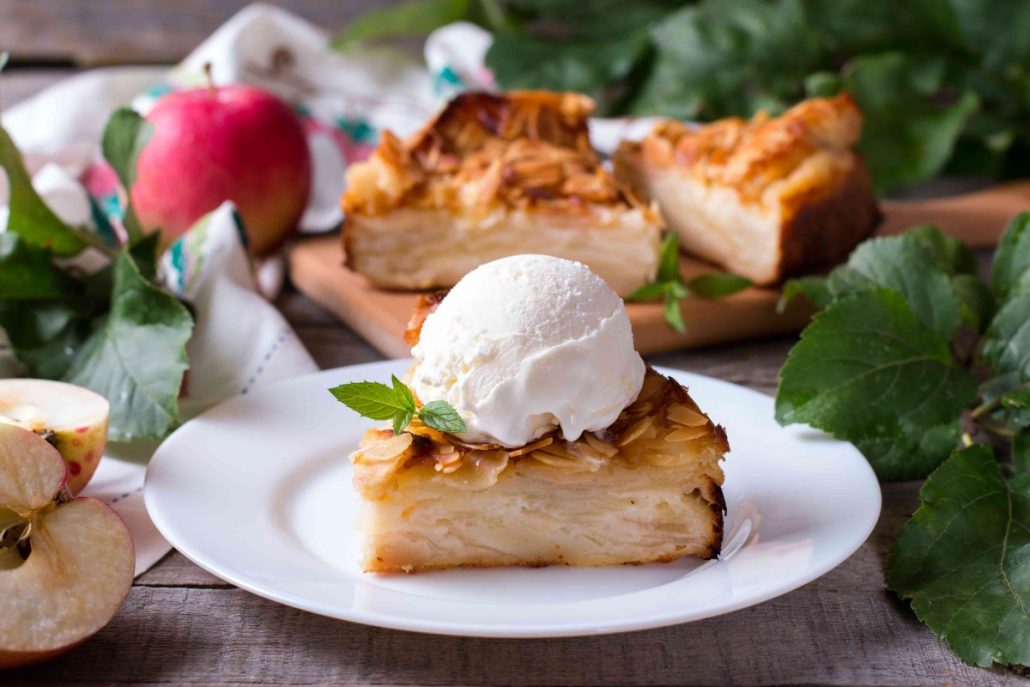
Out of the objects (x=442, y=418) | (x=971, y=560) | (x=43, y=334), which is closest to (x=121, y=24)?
(x=43, y=334)

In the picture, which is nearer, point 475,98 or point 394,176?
point 394,176

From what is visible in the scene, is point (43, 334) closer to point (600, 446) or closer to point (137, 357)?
point (137, 357)

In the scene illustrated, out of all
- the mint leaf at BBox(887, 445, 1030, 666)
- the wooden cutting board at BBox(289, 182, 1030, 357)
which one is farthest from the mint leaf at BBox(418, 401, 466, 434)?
the wooden cutting board at BBox(289, 182, 1030, 357)

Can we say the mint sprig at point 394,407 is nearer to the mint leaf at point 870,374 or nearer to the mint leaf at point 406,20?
the mint leaf at point 870,374

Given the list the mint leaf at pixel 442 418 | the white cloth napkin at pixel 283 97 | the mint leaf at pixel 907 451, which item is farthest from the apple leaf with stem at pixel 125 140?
the mint leaf at pixel 907 451

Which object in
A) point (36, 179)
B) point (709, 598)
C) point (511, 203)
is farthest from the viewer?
point (36, 179)

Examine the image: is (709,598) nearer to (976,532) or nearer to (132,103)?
(976,532)

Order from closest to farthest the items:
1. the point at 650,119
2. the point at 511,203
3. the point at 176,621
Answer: the point at 176,621
the point at 511,203
the point at 650,119

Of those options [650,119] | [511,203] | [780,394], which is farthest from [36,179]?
[780,394]
